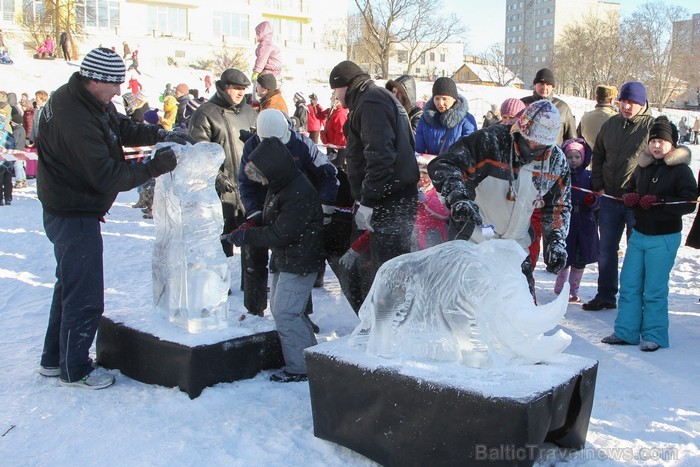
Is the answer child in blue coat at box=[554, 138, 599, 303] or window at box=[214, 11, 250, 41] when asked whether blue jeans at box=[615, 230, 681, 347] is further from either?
window at box=[214, 11, 250, 41]

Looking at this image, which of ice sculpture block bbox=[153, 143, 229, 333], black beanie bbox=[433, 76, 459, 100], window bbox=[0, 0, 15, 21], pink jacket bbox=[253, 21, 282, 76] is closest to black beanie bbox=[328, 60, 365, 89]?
ice sculpture block bbox=[153, 143, 229, 333]

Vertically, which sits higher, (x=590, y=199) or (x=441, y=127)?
(x=441, y=127)

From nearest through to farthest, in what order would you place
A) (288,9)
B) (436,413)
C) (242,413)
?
(436,413)
(242,413)
(288,9)

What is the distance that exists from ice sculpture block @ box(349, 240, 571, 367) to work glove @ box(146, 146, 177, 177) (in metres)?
1.46

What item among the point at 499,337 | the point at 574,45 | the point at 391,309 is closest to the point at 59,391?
the point at 391,309

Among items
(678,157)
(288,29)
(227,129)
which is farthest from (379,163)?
(288,29)

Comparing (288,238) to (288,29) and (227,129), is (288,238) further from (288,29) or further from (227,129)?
(288,29)

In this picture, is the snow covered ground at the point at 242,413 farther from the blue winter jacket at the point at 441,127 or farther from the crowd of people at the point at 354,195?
the blue winter jacket at the point at 441,127

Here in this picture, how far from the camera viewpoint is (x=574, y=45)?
54.8 metres

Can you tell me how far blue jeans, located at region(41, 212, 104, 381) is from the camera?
12.0ft

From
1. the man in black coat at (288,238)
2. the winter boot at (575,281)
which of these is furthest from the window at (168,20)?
the man in black coat at (288,238)

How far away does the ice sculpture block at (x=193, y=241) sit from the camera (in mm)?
3908

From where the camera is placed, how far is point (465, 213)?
3.20 m

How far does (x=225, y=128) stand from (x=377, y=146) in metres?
1.93
